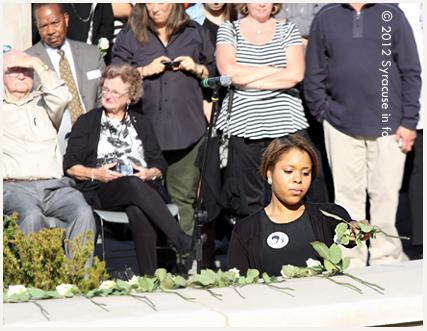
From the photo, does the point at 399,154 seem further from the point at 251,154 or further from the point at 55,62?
the point at 55,62

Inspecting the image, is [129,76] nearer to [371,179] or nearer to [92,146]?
[92,146]

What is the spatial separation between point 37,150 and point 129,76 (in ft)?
3.02

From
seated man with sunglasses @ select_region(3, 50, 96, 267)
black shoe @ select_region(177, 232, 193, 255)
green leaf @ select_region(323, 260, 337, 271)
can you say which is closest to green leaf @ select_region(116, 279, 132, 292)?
green leaf @ select_region(323, 260, 337, 271)

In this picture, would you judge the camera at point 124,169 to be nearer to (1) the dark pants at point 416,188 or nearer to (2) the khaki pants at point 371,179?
(2) the khaki pants at point 371,179

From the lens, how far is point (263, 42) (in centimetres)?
588

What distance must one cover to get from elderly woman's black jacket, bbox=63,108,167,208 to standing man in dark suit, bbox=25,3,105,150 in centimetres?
33

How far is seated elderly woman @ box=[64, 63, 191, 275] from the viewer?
5.42m

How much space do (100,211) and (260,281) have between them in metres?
2.72

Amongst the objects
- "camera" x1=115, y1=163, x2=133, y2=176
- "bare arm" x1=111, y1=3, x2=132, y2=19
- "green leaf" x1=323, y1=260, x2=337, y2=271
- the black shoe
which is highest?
"bare arm" x1=111, y1=3, x2=132, y2=19

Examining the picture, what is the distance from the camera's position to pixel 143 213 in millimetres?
5488

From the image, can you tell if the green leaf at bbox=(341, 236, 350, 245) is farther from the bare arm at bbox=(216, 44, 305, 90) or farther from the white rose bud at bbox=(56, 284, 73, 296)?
the bare arm at bbox=(216, 44, 305, 90)

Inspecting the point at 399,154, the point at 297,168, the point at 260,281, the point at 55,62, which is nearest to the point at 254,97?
the point at 399,154

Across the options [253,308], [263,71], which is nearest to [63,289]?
[253,308]

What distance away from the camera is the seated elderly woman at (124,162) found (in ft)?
17.8
